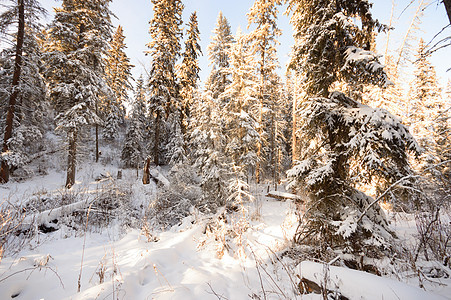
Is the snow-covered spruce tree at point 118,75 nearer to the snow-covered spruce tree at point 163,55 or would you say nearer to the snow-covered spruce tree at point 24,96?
the snow-covered spruce tree at point 24,96

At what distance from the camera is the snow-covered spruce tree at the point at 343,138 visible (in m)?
3.61

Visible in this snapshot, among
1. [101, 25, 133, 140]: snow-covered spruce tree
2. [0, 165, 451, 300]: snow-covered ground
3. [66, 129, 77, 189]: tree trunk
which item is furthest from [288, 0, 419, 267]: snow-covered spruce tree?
[101, 25, 133, 140]: snow-covered spruce tree

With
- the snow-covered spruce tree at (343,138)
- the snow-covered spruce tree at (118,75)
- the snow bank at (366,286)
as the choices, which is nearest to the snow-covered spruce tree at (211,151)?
the snow-covered spruce tree at (343,138)

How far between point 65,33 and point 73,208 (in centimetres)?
1173

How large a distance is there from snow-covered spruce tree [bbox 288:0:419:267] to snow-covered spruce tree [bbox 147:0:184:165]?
47.9 ft

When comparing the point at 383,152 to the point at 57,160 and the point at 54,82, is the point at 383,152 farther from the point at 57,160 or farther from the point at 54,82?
the point at 57,160

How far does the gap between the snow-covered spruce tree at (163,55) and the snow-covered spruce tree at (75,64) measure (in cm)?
464

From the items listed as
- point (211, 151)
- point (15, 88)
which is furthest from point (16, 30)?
Result: point (211, 151)

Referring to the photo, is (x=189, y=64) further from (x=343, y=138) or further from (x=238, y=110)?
(x=343, y=138)

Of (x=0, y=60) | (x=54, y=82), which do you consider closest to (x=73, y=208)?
(x=54, y=82)

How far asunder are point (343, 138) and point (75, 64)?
15.0 m

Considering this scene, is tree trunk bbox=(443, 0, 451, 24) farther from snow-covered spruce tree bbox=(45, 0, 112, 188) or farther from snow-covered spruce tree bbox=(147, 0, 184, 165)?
snow-covered spruce tree bbox=(147, 0, 184, 165)

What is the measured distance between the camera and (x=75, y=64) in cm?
1115

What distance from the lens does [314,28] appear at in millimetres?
4520
